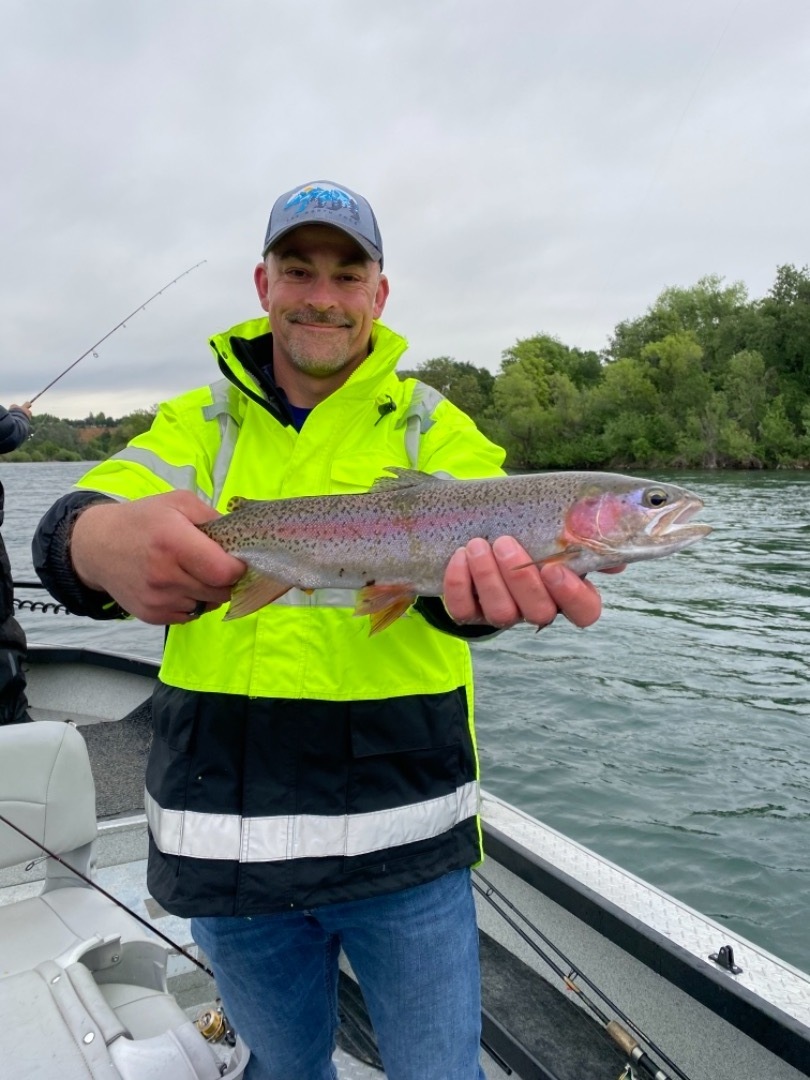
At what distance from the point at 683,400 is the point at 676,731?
60.1 m

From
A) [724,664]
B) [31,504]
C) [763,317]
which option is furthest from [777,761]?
[763,317]

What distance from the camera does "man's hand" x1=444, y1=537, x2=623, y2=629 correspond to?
7.61ft

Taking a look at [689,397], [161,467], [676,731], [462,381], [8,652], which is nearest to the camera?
[161,467]

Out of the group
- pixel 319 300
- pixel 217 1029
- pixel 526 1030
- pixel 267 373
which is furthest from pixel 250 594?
pixel 526 1030

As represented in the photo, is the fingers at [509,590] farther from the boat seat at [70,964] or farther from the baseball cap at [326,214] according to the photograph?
the boat seat at [70,964]

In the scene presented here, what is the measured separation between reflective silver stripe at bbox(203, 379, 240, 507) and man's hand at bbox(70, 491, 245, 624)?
0.43 metres

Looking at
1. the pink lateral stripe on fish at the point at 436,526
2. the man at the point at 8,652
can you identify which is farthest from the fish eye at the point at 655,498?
the man at the point at 8,652

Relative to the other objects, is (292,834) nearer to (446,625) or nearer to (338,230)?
(446,625)

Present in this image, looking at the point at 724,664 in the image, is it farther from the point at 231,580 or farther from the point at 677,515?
the point at 231,580

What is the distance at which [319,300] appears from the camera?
268 cm

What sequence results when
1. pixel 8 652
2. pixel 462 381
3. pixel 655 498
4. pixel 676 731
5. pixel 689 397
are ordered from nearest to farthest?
pixel 655 498, pixel 8 652, pixel 676 731, pixel 689 397, pixel 462 381

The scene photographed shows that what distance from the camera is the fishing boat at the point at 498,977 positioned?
242 centimetres

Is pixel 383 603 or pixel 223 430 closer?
pixel 383 603

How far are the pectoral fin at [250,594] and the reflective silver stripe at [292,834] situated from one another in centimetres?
57
